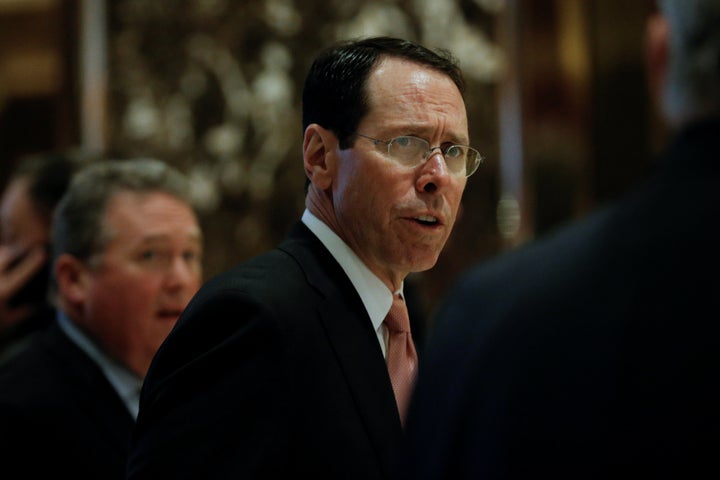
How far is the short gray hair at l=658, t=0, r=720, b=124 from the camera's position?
48.9 inches

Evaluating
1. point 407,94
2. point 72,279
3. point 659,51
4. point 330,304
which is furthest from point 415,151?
point 72,279

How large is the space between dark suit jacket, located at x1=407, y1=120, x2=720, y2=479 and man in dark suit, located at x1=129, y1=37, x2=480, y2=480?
0.54m

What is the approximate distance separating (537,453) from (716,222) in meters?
0.34

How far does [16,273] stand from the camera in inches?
143

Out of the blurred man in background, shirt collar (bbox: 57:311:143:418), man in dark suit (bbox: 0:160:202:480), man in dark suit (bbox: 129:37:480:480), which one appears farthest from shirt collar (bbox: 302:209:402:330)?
the blurred man in background

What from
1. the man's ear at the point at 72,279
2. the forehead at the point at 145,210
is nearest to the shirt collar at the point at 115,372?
the man's ear at the point at 72,279

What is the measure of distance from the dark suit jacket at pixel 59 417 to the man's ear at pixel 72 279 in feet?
0.49

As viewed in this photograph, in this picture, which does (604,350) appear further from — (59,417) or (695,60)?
(59,417)

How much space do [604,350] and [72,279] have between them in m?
2.11

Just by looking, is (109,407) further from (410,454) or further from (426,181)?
(410,454)

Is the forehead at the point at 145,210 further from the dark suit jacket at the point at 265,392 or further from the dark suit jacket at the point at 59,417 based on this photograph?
the dark suit jacket at the point at 265,392

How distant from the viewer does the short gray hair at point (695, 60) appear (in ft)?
4.08

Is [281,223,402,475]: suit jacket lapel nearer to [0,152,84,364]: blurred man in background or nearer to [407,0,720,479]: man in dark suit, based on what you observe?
[407,0,720,479]: man in dark suit

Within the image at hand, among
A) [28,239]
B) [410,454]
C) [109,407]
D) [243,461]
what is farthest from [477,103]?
[410,454]
